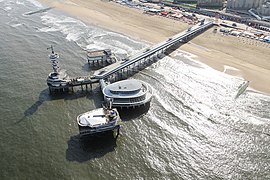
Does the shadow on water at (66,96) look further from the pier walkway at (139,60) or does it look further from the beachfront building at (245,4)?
the beachfront building at (245,4)

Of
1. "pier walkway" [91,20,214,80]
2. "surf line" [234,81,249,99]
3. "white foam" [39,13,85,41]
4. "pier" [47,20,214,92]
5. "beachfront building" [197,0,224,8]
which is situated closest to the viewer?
"surf line" [234,81,249,99]

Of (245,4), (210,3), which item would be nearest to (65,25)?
(210,3)

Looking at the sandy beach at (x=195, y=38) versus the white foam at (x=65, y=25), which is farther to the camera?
the white foam at (x=65, y=25)

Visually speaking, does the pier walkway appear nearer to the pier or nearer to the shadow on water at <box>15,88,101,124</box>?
the pier

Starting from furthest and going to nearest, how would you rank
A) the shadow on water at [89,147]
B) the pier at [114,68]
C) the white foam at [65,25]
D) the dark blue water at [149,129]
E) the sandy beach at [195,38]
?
the white foam at [65,25], the sandy beach at [195,38], the pier at [114,68], the shadow on water at [89,147], the dark blue water at [149,129]

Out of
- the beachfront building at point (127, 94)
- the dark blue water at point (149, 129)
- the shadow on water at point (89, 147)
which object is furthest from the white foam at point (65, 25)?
the shadow on water at point (89, 147)

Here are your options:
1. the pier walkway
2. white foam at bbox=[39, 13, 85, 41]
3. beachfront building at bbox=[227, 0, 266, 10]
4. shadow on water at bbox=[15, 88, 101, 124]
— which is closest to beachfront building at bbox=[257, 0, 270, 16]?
beachfront building at bbox=[227, 0, 266, 10]

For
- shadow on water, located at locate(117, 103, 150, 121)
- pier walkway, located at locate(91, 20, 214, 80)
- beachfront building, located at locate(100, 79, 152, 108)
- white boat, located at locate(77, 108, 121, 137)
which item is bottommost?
shadow on water, located at locate(117, 103, 150, 121)
